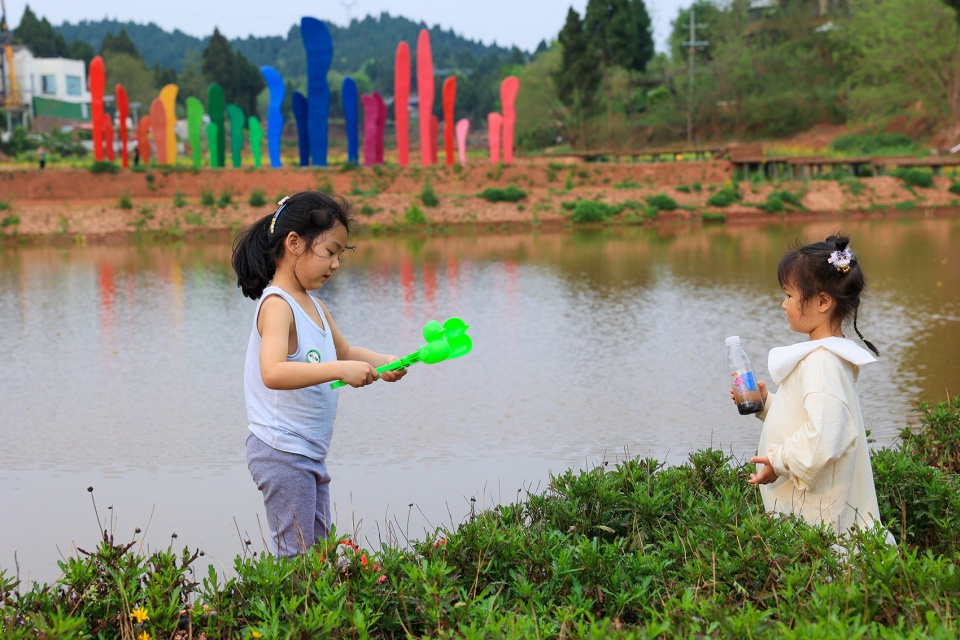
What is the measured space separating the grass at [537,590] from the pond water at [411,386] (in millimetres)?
583

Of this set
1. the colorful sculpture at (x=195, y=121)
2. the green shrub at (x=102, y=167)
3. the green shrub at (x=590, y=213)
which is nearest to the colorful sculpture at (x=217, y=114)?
the colorful sculpture at (x=195, y=121)

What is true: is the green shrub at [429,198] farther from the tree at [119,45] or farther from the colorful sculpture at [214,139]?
the tree at [119,45]

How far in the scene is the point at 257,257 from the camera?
3.24 meters

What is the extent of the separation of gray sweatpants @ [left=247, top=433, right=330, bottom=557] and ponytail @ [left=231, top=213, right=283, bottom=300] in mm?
464

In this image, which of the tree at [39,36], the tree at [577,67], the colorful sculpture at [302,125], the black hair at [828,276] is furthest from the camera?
the tree at [39,36]

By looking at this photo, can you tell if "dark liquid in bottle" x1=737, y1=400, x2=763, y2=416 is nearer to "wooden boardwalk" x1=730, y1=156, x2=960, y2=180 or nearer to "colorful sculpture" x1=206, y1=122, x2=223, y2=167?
"colorful sculpture" x1=206, y1=122, x2=223, y2=167

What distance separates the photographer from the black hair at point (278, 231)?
3191 millimetres

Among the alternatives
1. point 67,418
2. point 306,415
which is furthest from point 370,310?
point 306,415

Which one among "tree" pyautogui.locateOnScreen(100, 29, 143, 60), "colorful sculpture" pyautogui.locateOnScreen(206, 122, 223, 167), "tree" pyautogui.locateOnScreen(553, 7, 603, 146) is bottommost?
"colorful sculpture" pyautogui.locateOnScreen(206, 122, 223, 167)

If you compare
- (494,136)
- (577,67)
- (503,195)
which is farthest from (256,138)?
(577,67)

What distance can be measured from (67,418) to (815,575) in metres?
5.58

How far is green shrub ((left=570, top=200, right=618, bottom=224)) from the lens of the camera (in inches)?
957

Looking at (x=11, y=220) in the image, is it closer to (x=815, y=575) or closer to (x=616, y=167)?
(x=616, y=167)

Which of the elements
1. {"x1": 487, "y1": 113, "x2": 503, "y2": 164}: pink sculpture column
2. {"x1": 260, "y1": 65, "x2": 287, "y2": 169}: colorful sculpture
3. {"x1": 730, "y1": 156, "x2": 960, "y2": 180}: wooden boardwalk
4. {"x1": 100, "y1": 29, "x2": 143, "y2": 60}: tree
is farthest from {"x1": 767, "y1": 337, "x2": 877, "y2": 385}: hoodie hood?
{"x1": 100, "y1": 29, "x2": 143, "y2": 60}: tree
